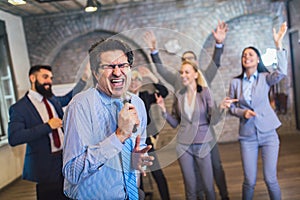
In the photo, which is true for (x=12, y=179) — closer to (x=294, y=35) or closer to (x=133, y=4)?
(x=133, y=4)

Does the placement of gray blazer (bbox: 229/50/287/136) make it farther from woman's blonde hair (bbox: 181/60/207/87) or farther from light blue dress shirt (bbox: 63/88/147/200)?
light blue dress shirt (bbox: 63/88/147/200)

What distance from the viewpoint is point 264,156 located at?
1.50 m

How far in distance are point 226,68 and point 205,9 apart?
2.40 ft

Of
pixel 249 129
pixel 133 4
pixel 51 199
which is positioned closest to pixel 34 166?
pixel 51 199

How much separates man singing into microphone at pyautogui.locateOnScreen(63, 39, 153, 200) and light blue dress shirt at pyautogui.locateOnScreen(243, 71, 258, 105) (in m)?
0.94

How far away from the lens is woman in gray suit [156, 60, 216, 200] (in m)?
1.47

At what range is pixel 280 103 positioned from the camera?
10.4 ft

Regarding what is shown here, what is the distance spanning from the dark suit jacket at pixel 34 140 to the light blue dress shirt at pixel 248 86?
2.98ft

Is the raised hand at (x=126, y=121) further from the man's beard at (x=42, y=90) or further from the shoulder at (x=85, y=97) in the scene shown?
the man's beard at (x=42, y=90)

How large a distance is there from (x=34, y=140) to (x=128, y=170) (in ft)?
3.04

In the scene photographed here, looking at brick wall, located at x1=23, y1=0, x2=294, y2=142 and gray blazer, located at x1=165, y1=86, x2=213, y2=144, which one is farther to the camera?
brick wall, located at x1=23, y1=0, x2=294, y2=142

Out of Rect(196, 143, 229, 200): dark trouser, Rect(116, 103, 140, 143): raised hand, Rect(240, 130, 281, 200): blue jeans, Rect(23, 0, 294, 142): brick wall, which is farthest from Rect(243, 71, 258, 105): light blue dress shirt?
Rect(23, 0, 294, 142): brick wall

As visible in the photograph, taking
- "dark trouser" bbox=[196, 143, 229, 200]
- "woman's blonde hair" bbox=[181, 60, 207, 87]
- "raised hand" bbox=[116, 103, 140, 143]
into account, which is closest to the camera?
"raised hand" bbox=[116, 103, 140, 143]

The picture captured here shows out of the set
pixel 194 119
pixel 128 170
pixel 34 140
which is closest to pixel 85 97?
pixel 128 170
